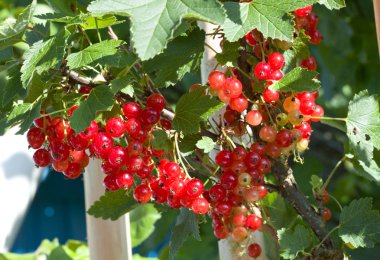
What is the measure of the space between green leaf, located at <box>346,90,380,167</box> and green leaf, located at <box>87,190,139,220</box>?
22cm

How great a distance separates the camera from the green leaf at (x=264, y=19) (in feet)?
1.89

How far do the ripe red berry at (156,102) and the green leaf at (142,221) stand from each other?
44 cm

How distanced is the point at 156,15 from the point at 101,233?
16.6 inches

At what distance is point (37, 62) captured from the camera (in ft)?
1.93

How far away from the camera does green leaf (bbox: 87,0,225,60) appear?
0.49 metres

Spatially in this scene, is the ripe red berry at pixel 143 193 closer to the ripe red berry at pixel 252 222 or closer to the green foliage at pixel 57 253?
the ripe red berry at pixel 252 222

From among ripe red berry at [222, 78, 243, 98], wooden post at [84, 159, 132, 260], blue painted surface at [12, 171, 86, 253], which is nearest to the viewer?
ripe red berry at [222, 78, 243, 98]

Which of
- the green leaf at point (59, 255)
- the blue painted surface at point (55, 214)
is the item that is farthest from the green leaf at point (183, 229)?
the blue painted surface at point (55, 214)

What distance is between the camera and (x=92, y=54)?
0.59 meters

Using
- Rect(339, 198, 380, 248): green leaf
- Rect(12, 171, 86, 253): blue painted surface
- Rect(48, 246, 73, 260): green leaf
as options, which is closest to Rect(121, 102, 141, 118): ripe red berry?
Rect(339, 198, 380, 248): green leaf

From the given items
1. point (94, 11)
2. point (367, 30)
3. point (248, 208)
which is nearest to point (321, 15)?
point (367, 30)

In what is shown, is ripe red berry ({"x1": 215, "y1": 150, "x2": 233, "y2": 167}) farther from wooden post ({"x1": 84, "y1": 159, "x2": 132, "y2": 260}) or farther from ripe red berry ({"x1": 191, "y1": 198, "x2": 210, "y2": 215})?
wooden post ({"x1": 84, "y1": 159, "x2": 132, "y2": 260})

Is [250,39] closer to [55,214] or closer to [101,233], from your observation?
[101,233]

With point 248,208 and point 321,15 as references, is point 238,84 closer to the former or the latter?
point 248,208
